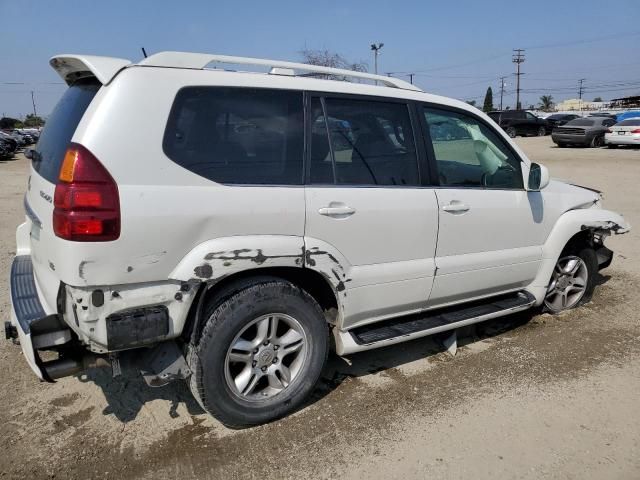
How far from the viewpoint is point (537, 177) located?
13.0 ft

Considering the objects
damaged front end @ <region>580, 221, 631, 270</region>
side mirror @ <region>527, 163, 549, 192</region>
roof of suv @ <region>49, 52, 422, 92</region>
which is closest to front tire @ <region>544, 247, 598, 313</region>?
damaged front end @ <region>580, 221, 631, 270</region>

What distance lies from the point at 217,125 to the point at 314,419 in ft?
5.99

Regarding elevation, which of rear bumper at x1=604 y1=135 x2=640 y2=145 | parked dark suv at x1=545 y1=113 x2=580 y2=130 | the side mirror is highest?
parked dark suv at x1=545 y1=113 x2=580 y2=130

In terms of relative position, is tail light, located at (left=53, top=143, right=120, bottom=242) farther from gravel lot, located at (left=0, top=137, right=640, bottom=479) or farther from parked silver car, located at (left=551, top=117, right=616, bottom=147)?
parked silver car, located at (left=551, top=117, right=616, bottom=147)

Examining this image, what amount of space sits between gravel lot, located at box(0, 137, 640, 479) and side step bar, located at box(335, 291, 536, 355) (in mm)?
356

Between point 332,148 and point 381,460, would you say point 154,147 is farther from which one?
point 381,460

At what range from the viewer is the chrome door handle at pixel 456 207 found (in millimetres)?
3500

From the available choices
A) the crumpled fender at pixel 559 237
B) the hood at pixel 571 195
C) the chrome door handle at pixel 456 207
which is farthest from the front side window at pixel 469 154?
the crumpled fender at pixel 559 237

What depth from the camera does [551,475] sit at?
104 inches

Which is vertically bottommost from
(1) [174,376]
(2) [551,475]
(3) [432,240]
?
(2) [551,475]

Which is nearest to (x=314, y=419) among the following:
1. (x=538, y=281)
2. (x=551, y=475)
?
(x=551, y=475)

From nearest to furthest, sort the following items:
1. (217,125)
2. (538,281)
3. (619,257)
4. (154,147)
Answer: (154,147) → (217,125) → (538,281) → (619,257)

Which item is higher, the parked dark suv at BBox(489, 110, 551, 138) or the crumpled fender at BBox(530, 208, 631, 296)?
the parked dark suv at BBox(489, 110, 551, 138)

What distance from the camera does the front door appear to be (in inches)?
141
